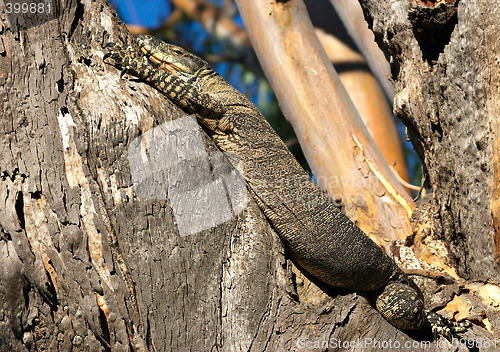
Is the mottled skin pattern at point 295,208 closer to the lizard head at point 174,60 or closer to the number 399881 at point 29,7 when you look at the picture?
the lizard head at point 174,60

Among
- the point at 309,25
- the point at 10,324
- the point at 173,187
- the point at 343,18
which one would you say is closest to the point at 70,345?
the point at 10,324

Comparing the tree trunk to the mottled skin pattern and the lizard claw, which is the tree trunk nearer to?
the mottled skin pattern

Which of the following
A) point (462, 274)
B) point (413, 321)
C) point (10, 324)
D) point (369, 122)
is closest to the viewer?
point (10, 324)

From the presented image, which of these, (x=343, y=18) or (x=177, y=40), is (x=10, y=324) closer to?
(x=343, y=18)

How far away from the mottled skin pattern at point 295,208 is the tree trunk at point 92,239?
58cm

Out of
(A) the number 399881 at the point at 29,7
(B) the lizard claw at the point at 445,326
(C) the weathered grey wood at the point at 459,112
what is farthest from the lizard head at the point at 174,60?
(B) the lizard claw at the point at 445,326

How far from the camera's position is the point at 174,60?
4.95 meters

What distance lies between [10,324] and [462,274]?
12.9ft

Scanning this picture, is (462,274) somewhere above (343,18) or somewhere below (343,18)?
below

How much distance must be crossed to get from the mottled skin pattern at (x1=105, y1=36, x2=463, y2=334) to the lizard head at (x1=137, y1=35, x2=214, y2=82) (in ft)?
0.10

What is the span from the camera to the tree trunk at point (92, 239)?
310 centimetres

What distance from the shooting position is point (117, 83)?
3570 mm

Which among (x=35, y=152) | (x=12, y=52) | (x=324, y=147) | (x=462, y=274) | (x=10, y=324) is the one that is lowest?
(x=462, y=274)

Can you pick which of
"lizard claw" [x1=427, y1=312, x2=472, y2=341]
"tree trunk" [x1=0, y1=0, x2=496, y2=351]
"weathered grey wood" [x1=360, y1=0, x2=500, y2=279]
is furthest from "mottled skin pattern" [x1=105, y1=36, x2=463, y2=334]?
"weathered grey wood" [x1=360, y1=0, x2=500, y2=279]
